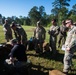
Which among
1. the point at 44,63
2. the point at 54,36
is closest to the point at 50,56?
the point at 54,36

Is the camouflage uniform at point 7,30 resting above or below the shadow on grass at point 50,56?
above

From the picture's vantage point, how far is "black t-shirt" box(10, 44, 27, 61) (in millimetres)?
7941

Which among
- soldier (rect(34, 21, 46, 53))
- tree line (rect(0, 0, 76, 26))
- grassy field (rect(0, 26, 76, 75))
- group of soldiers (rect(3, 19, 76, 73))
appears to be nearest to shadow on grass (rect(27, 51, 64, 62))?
grassy field (rect(0, 26, 76, 75))

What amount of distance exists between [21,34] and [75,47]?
3973mm

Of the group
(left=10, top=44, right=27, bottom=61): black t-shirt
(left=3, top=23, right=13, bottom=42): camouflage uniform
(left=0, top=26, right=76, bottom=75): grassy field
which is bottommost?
(left=0, top=26, right=76, bottom=75): grassy field

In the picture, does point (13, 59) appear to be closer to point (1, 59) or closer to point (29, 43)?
point (1, 59)

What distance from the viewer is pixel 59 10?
9331cm

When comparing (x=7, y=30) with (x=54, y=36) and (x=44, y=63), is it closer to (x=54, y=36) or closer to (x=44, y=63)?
(x=54, y=36)

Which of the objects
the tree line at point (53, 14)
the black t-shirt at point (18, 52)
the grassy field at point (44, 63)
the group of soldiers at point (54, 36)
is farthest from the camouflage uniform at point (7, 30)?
the tree line at point (53, 14)

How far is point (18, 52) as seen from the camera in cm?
801

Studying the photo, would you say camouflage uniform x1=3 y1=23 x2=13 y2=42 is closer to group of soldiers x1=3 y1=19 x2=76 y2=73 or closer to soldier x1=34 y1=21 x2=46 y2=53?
group of soldiers x1=3 y1=19 x2=76 y2=73

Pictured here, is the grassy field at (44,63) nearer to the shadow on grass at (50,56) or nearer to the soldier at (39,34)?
the shadow on grass at (50,56)

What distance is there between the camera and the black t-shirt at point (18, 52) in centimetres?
794

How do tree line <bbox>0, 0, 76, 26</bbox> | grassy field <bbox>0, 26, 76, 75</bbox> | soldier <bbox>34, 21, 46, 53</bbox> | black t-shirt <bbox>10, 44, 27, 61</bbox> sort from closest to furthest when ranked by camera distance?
1. black t-shirt <bbox>10, 44, 27, 61</bbox>
2. grassy field <bbox>0, 26, 76, 75</bbox>
3. soldier <bbox>34, 21, 46, 53</bbox>
4. tree line <bbox>0, 0, 76, 26</bbox>
